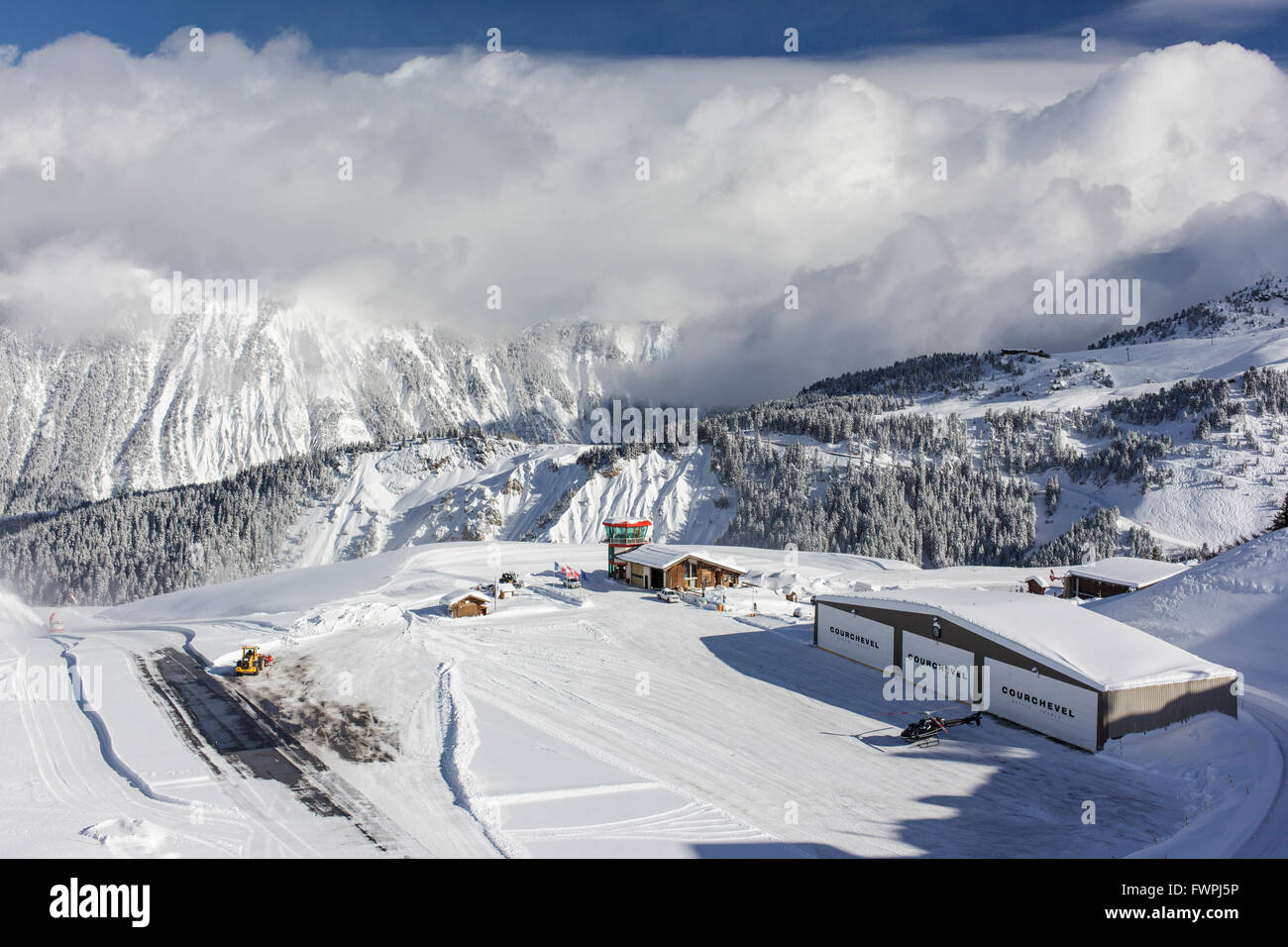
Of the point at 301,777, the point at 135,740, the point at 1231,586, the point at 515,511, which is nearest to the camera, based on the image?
the point at 301,777

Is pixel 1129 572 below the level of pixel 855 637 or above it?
below

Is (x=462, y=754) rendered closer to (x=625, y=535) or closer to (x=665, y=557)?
(x=665, y=557)

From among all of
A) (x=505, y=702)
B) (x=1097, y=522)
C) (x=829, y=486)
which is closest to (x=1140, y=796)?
(x=505, y=702)

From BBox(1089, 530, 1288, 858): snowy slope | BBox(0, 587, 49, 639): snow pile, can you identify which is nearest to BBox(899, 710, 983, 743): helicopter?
BBox(1089, 530, 1288, 858): snowy slope

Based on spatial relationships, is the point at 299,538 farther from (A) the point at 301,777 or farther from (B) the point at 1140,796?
(B) the point at 1140,796

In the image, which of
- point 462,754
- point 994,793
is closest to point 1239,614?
point 994,793

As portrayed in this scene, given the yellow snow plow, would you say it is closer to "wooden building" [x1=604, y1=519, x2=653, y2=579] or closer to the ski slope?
the ski slope

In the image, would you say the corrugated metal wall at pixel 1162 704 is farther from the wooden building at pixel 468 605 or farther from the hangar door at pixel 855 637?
the wooden building at pixel 468 605
